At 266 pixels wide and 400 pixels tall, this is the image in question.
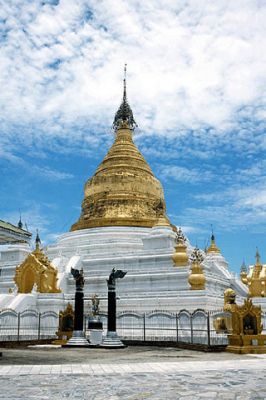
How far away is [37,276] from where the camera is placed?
3338 centimetres

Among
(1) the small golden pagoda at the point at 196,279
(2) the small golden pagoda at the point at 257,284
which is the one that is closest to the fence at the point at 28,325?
(1) the small golden pagoda at the point at 196,279

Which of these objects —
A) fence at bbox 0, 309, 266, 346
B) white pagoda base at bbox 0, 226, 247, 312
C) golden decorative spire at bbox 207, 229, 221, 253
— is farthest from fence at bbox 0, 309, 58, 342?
golden decorative spire at bbox 207, 229, 221, 253

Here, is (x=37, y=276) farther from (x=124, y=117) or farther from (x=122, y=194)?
(x=124, y=117)

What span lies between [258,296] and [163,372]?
2446 cm

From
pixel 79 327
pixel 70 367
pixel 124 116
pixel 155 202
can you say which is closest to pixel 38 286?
pixel 79 327

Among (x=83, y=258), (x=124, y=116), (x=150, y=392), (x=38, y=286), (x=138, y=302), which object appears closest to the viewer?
(x=150, y=392)

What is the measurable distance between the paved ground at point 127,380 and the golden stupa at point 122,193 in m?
25.6

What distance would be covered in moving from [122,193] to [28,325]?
18010 mm

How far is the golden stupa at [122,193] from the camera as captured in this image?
42.1m

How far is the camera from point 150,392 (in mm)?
9250

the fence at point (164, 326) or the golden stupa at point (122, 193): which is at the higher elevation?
the golden stupa at point (122, 193)

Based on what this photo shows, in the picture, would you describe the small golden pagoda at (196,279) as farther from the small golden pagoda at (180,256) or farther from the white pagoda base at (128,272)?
the small golden pagoda at (180,256)

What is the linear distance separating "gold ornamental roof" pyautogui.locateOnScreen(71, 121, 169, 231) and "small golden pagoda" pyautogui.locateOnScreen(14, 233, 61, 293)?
8665 mm

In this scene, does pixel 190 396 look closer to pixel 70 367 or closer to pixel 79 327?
pixel 70 367
